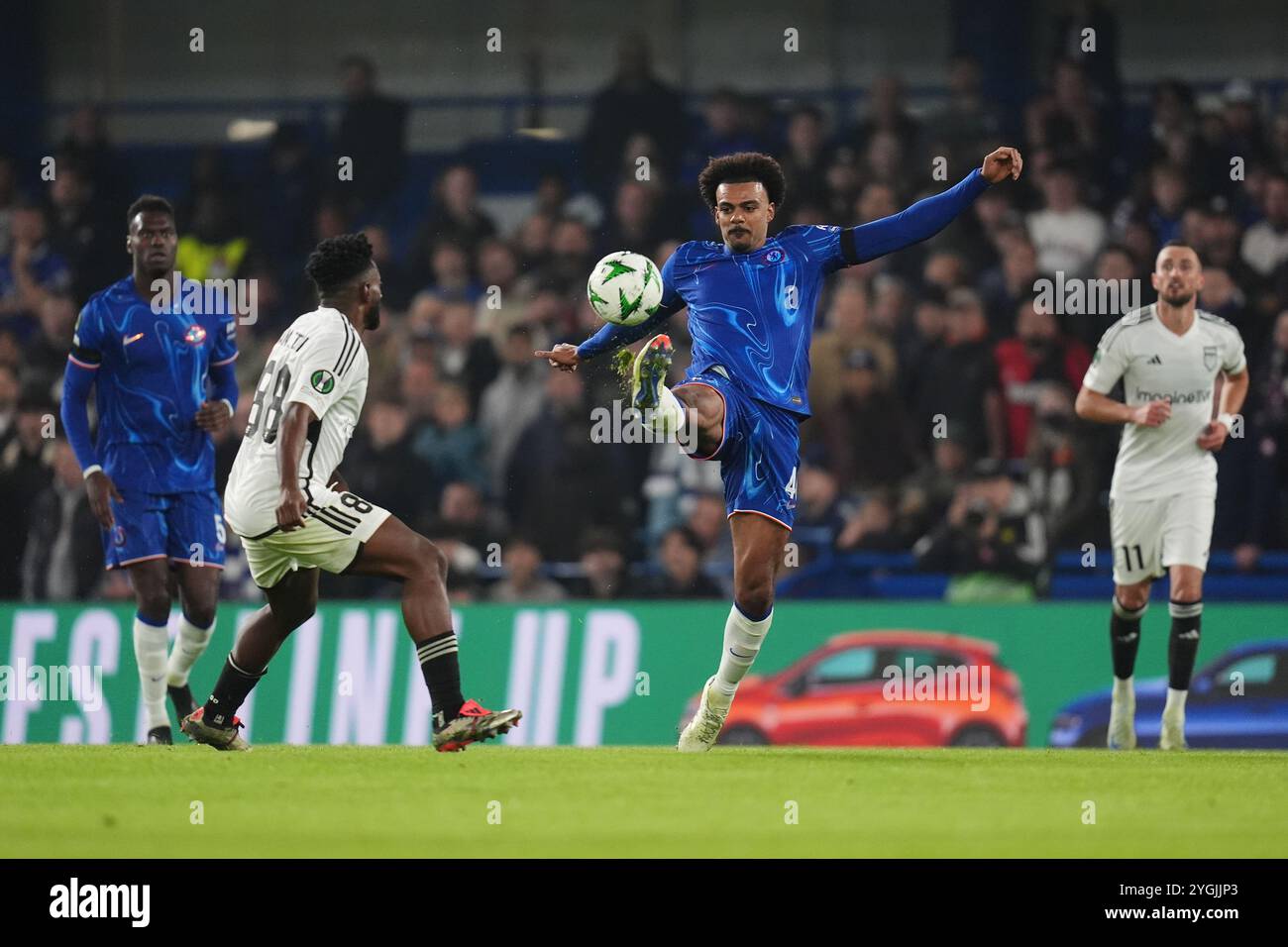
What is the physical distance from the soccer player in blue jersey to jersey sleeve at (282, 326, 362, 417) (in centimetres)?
236

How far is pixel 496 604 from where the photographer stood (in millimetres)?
13852

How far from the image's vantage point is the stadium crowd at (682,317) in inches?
576

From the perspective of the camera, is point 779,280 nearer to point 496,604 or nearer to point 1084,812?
point 1084,812

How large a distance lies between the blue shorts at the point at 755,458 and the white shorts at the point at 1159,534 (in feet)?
8.68

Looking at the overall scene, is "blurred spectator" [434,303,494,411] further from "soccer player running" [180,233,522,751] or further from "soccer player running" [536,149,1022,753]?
"soccer player running" [180,233,522,751]

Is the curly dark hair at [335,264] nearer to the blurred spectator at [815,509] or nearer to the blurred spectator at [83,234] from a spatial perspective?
the blurred spectator at [815,509]

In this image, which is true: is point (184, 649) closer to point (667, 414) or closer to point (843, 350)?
point (667, 414)

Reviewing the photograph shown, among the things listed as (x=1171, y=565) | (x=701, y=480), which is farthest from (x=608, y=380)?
(x=1171, y=565)

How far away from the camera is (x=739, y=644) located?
29.9ft

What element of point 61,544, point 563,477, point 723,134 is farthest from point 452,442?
point 723,134

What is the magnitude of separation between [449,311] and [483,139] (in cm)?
331

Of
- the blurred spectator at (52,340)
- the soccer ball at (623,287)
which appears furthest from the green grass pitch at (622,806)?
the blurred spectator at (52,340)

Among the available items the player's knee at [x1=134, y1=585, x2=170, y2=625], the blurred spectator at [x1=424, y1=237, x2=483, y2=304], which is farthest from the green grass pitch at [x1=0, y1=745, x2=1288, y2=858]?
the blurred spectator at [x1=424, y1=237, x2=483, y2=304]

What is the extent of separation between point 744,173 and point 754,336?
31.0 inches
